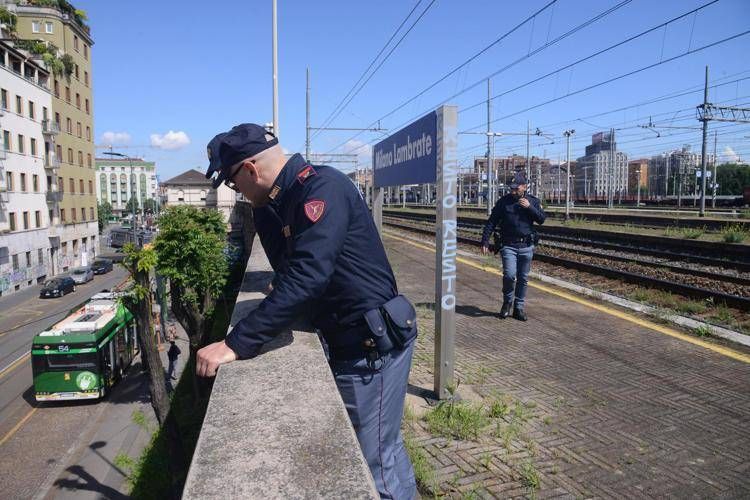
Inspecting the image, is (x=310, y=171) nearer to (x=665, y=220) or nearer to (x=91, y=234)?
(x=665, y=220)

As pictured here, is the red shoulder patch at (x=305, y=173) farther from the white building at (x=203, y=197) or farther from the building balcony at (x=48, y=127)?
the building balcony at (x=48, y=127)

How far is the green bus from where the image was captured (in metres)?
22.1

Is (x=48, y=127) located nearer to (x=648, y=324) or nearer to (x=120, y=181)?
(x=648, y=324)

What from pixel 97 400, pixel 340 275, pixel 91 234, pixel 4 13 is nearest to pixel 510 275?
pixel 340 275

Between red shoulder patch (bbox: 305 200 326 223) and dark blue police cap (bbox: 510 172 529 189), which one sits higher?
dark blue police cap (bbox: 510 172 529 189)

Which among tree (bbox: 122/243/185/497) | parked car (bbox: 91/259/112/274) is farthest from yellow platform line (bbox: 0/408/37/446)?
parked car (bbox: 91/259/112/274)

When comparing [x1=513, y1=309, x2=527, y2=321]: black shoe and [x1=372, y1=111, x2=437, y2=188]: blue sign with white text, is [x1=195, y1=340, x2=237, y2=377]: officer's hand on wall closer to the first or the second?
[x1=372, y1=111, x2=437, y2=188]: blue sign with white text

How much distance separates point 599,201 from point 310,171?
71440mm

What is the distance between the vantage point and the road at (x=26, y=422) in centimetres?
2062

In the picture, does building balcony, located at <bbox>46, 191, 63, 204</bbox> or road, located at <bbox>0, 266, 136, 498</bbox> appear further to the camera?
building balcony, located at <bbox>46, 191, 63, 204</bbox>

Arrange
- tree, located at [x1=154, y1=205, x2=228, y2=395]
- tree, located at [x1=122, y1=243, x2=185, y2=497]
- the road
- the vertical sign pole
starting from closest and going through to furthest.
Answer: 1. the vertical sign pole
2. tree, located at [x1=122, y1=243, x2=185, y2=497]
3. tree, located at [x1=154, y1=205, x2=228, y2=395]
4. the road

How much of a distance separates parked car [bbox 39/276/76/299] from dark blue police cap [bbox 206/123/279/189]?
47881mm

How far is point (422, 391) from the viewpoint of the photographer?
465 centimetres

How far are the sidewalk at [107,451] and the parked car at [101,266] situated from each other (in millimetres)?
34611
